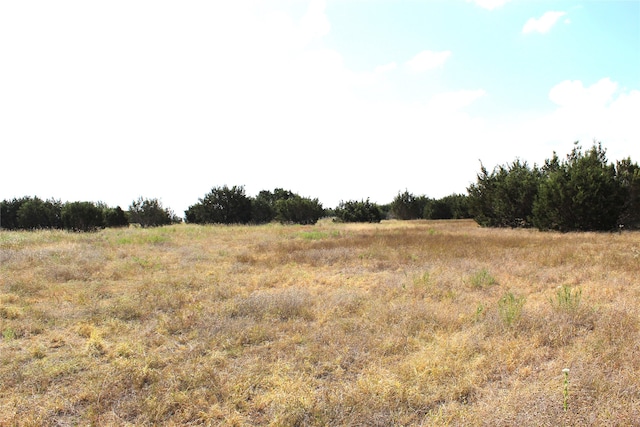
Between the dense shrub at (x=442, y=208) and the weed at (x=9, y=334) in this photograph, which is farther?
the dense shrub at (x=442, y=208)

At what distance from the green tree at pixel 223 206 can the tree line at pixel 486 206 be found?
96 mm

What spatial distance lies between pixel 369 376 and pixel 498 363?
152cm

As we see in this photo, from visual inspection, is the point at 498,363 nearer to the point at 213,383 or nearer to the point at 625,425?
the point at 625,425

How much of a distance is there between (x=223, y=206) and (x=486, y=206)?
2439 cm

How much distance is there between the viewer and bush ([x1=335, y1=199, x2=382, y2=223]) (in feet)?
128

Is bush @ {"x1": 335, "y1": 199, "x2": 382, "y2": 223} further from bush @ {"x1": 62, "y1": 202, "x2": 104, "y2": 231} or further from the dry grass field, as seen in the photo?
the dry grass field

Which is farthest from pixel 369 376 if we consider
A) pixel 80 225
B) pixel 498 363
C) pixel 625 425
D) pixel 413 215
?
pixel 413 215

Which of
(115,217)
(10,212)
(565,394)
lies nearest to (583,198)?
(565,394)

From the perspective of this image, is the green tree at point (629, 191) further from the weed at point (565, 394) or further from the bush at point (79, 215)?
the bush at point (79, 215)

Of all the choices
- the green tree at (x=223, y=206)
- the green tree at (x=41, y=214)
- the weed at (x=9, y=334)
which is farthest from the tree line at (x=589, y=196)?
the green tree at (x=41, y=214)

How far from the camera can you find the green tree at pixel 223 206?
34375 millimetres

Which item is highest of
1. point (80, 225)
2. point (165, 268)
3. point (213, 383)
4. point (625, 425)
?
point (80, 225)

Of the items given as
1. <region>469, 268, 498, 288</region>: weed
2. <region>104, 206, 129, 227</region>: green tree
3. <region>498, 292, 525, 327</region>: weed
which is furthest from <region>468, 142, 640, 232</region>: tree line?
<region>104, 206, 129, 227</region>: green tree

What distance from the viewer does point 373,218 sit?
39.9 metres
